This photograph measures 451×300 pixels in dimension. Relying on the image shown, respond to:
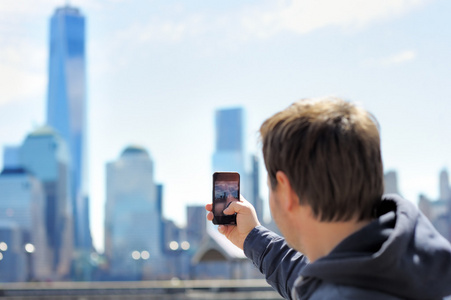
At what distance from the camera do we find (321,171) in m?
1.39

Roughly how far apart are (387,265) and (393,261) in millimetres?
17

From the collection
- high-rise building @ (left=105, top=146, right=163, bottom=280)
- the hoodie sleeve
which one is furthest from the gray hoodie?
high-rise building @ (left=105, top=146, right=163, bottom=280)

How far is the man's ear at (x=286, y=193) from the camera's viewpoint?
146 cm

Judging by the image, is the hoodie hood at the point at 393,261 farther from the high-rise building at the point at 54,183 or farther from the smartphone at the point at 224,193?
the high-rise building at the point at 54,183

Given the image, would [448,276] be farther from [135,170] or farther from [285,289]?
[135,170]

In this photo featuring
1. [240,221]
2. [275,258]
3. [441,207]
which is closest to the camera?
[275,258]

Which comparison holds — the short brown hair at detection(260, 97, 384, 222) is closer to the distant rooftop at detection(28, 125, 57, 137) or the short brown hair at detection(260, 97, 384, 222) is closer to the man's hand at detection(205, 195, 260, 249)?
the man's hand at detection(205, 195, 260, 249)

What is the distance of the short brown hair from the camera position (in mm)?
1392

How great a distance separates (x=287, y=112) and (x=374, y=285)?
0.46 meters

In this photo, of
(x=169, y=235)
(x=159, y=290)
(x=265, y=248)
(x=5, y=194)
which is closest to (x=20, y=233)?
(x=5, y=194)

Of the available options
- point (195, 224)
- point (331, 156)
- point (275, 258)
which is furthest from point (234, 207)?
point (195, 224)

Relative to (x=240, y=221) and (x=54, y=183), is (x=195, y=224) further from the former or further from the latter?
(x=240, y=221)

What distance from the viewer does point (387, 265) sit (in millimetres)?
1308

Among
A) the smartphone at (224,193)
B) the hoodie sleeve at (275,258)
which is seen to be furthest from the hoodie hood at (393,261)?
the smartphone at (224,193)
